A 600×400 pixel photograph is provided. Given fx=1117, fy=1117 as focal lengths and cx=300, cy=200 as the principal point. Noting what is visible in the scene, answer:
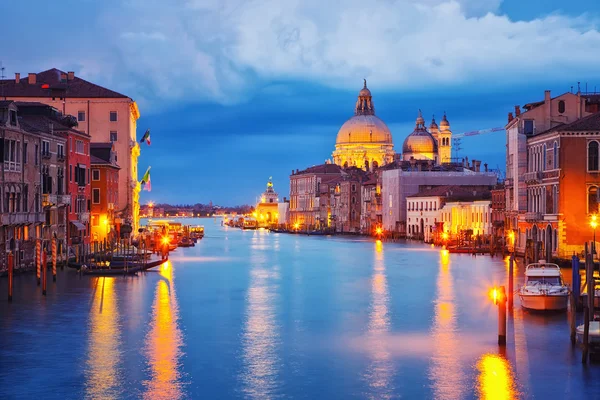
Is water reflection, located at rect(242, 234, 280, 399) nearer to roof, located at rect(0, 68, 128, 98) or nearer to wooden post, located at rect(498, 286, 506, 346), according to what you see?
wooden post, located at rect(498, 286, 506, 346)

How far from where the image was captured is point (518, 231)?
4484cm

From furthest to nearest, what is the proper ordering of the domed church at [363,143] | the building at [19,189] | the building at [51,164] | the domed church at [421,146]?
the domed church at [363,143] < the domed church at [421,146] < the building at [51,164] < the building at [19,189]

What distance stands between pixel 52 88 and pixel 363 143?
78.6 m

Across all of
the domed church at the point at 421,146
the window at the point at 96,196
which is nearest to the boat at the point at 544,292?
the window at the point at 96,196

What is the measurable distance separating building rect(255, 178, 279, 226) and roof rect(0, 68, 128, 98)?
9559cm

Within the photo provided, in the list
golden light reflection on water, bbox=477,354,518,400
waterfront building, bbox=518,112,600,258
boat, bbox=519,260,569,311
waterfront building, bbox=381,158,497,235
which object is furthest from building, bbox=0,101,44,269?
waterfront building, bbox=381,158,497,235

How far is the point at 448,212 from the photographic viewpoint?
70.4m

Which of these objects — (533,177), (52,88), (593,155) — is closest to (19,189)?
(593,155)

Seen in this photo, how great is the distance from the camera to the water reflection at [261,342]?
15805 mm

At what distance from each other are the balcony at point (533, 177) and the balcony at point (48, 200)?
55.2ft

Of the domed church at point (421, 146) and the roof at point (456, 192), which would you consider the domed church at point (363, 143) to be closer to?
the domed church at point (421, 146)

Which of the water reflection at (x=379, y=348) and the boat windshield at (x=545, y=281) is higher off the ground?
the boat windshield at (x=545, y=281)

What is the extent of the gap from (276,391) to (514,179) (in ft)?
103

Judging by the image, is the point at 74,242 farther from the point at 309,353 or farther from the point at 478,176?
the point at 478,176
